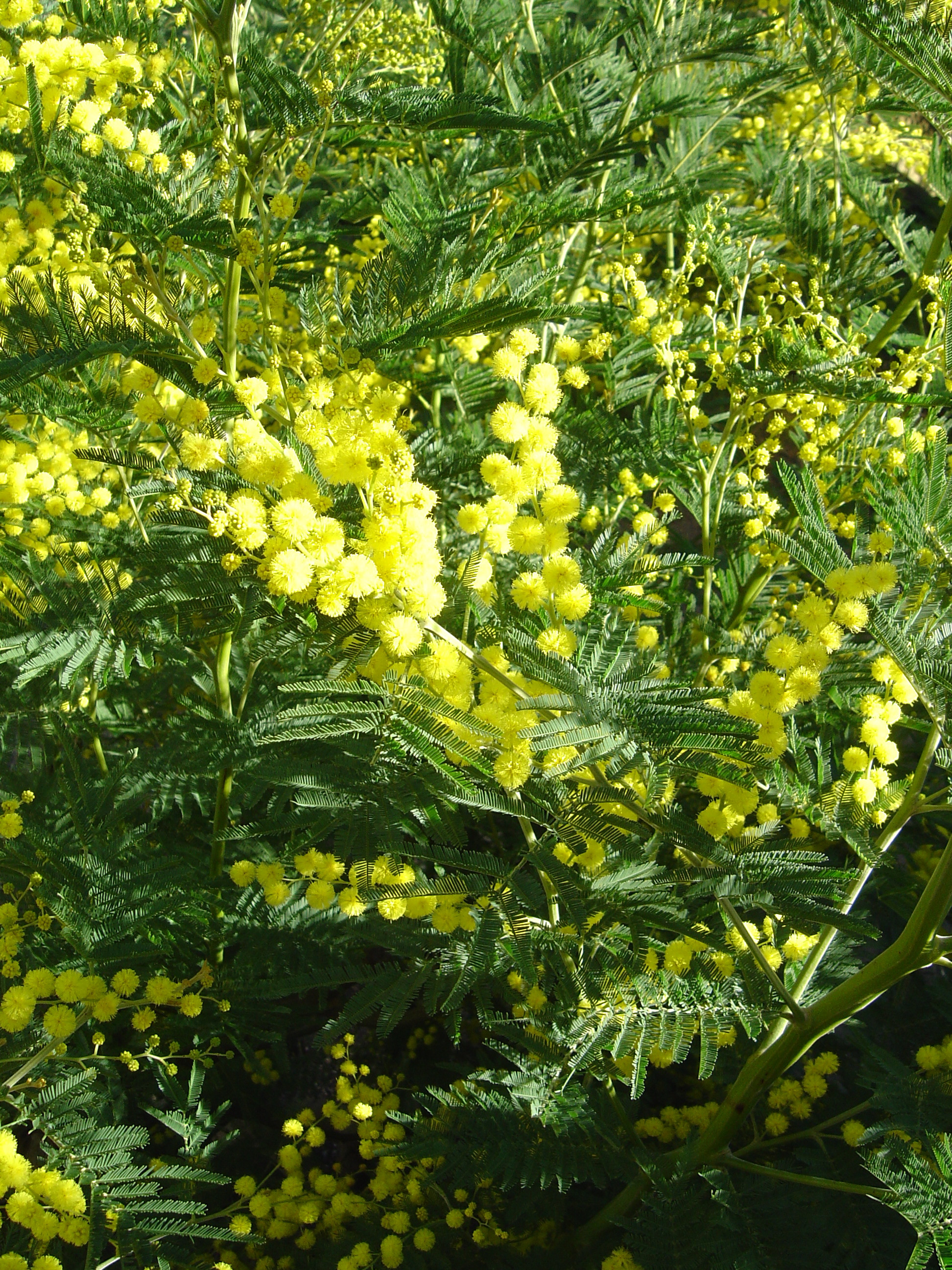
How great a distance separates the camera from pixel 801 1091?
1.91 meters

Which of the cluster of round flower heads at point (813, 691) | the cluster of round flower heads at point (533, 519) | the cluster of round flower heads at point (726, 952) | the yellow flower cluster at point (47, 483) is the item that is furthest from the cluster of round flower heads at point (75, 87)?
the cluster of round flower heads at point (726, 952)

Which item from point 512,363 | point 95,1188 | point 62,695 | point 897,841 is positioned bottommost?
point 95,1188

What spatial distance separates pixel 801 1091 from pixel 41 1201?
58.7 inches

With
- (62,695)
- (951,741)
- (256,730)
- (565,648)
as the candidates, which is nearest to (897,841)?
(951,741)

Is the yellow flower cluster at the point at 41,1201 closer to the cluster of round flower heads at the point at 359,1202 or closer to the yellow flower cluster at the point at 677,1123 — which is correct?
the cluster of round flower heads at the point at 359,1202

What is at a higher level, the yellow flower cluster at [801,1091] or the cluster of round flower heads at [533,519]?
the cluster of round flower heads at [533,519]

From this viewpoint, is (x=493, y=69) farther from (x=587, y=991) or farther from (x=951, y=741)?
(x=587, y=991)

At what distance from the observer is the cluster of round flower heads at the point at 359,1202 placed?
72.6 inches

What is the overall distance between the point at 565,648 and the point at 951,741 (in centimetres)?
61

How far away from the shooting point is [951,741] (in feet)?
4.50

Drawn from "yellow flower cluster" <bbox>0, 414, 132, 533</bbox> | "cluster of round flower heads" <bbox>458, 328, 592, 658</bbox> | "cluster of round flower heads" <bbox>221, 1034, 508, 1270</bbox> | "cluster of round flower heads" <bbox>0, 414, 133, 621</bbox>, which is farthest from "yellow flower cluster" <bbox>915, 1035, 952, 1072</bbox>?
"yellow flower cluster" <bbox>0, 414, 132, 533</bbox>

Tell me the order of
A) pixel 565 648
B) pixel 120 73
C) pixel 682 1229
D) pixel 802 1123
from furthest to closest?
1. pixel 802 1123
2. pixel 120 73
3. pixel 682 1229
4. pixel 565 648

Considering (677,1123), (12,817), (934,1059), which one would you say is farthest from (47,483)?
(934,1059)

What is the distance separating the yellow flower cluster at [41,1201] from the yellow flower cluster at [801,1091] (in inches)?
51.4
